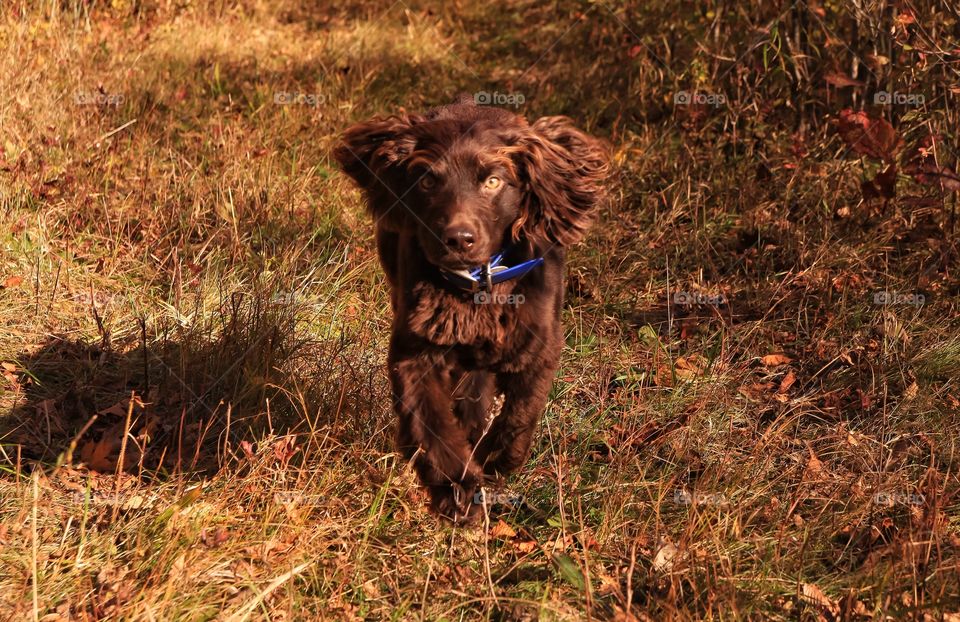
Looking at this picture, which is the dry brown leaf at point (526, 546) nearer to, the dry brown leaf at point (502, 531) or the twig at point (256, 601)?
the dry brown leaf at point (502, 531)

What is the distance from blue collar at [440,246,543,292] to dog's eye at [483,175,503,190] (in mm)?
238

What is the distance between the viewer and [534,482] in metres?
3.66

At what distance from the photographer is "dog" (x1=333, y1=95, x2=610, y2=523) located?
130 inches

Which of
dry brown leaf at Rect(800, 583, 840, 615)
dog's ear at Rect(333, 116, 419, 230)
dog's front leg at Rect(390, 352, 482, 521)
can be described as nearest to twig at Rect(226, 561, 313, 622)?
dog's front leg at Rect(390, 352, 482, 521)

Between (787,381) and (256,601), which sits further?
(787,381)

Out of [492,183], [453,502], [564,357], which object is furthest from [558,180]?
[453,502]

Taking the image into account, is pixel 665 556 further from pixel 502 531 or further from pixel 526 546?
pixel 502 531

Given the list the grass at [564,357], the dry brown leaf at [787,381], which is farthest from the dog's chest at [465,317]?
the dry brown leaf at [787,381]

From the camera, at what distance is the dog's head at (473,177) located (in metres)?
3.29

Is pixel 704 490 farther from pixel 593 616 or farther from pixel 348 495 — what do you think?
pixel 348 495

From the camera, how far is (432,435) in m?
3.28

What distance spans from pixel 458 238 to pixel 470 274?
10.7 inches

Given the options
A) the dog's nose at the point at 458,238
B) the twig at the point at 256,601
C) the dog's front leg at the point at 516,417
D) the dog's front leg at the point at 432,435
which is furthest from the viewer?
the dog's front leg at the point at 516,417

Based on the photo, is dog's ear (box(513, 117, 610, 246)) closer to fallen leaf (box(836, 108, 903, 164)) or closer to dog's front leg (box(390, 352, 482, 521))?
dog's front leg (box(390, 352, 482, 521))
